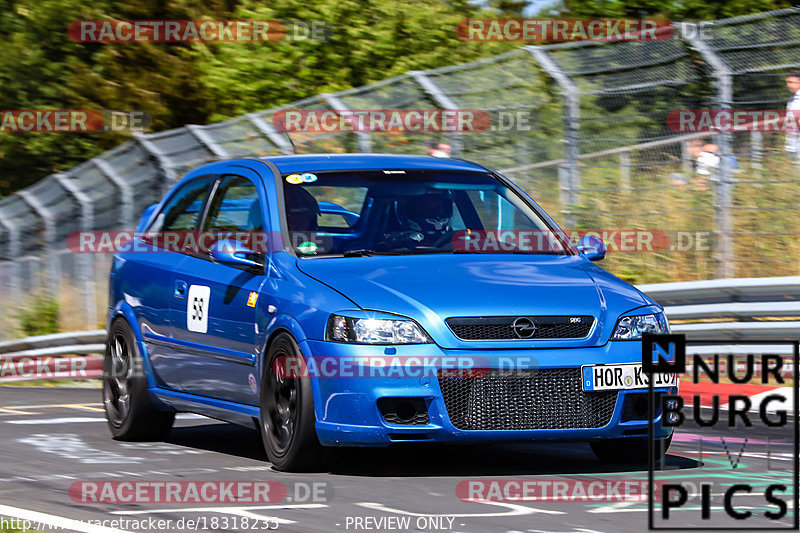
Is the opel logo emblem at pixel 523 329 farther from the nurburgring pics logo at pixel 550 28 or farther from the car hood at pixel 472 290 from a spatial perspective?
the nurburgring pics logo at pixel 550 28

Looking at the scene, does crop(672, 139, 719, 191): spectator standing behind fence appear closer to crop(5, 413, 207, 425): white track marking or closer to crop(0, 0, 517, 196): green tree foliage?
crop(5, 413, 207, 425): white track marking

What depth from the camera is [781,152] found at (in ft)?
43.5

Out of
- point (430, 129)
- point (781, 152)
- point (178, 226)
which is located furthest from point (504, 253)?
point (430, 129)

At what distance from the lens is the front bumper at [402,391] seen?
7.53m

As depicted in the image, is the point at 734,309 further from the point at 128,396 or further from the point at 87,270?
the point at 87,270

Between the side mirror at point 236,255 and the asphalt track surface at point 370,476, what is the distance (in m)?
1.10

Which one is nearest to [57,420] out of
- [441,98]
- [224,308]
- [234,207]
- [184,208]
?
[184,208]

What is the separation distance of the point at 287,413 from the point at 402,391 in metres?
0.75

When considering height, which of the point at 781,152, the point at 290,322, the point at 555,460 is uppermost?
the point at 781,152

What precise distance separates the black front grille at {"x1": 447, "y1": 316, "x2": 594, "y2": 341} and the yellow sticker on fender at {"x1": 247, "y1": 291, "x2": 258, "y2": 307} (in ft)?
4.26

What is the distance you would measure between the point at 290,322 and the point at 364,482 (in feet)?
2.96

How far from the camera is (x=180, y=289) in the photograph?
9273 millimetres

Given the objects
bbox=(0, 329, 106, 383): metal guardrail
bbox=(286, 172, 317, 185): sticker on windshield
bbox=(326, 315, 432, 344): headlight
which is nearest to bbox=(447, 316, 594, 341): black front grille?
bbox=(326, 315, 432, 344): headlight

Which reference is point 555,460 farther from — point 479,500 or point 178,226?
point 178,226
